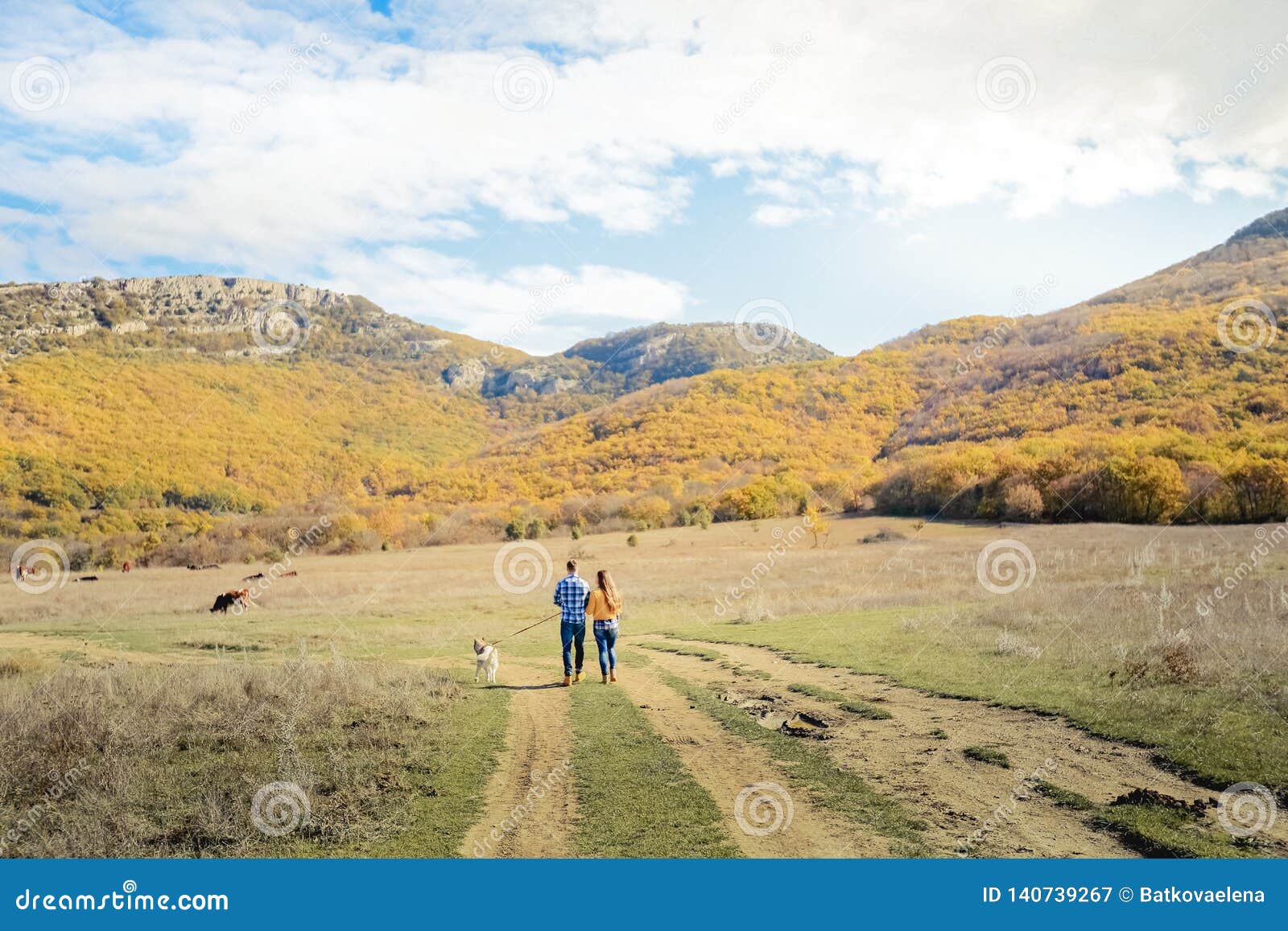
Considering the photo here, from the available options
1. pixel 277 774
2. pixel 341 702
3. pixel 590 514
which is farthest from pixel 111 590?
pixel 590 514

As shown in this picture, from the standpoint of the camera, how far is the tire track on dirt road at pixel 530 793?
6113 mm

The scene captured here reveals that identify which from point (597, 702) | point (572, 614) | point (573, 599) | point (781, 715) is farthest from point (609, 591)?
point (781, 715)

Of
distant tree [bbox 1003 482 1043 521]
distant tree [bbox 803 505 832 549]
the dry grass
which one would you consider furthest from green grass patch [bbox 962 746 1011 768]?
distant tree [bbox 1003 482 1043 521]

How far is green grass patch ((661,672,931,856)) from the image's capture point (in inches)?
243

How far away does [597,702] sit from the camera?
1148cm

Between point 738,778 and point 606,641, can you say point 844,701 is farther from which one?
point 606,641

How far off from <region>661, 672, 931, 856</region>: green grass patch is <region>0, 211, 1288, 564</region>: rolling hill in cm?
4507

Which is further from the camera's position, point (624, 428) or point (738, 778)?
point (624, 428)

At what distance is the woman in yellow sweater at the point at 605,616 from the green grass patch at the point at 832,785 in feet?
9.84

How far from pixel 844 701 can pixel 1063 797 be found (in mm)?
4357

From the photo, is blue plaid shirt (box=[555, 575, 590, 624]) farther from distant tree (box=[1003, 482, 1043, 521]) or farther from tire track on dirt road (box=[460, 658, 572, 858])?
distant tree (box=[1003, 482, 1043, 521])

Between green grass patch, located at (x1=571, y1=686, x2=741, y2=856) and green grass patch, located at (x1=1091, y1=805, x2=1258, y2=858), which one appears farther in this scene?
green grass patch, located at (x1=571, y1=686, x2=741, y2=856)

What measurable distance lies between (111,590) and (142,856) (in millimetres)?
33254

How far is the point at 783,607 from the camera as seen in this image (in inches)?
932
